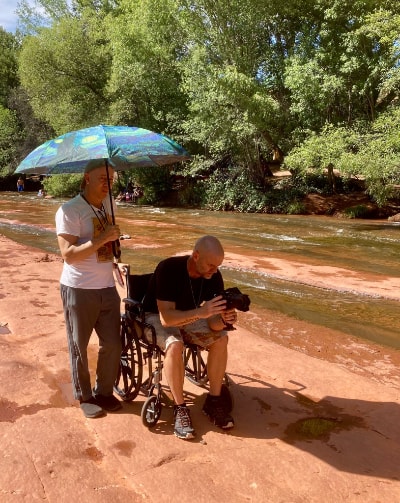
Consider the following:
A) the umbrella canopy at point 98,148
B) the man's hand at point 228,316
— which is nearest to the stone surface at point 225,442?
the man's hand at point 228,316

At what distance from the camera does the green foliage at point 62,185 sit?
31.2 metres

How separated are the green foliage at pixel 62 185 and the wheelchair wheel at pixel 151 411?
29.0 meters

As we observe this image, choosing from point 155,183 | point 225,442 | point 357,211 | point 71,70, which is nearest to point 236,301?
point 225,442

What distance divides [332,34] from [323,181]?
697cm

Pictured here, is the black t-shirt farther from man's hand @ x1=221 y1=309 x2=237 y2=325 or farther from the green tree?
the green tree

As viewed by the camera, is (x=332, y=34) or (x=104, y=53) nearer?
(x=332, y=34)

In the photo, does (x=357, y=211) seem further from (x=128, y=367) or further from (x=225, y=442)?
(x=225, y=442)

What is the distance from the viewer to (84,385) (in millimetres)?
3350

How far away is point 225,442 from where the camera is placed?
3.00 m

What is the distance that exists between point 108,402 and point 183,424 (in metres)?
0.66

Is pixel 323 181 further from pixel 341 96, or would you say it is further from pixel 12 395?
pixel 12 395

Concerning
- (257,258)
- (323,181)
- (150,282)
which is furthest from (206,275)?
(323,181)

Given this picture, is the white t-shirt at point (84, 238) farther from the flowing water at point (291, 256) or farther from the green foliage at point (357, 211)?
the green foliage at point (357, 211)

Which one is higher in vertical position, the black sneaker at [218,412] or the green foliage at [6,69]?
the green foliage at [6,69]
